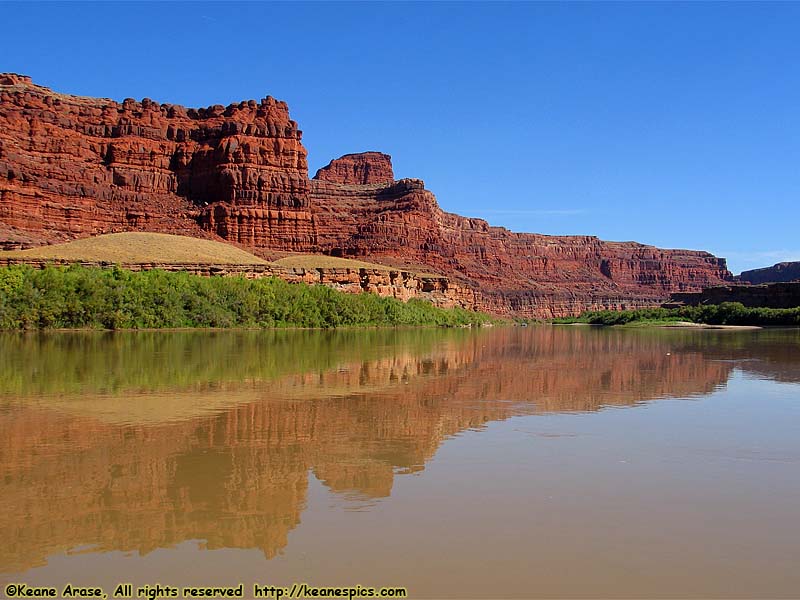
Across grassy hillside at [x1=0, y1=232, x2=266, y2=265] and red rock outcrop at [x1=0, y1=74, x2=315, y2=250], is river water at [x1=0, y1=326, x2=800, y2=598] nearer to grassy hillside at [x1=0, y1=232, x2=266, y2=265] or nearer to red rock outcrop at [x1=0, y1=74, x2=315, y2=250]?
grassy hillside at [x1=0, y1=232, x2=266, y2=265]

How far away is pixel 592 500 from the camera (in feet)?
26.1

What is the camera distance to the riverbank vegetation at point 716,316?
284 feet

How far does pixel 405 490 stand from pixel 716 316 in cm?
9821

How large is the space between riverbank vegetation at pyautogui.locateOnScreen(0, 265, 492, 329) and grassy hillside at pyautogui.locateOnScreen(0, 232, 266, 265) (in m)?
7.32

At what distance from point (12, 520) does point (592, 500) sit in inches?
239

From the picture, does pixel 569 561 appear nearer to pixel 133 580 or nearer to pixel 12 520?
pixel 133 580

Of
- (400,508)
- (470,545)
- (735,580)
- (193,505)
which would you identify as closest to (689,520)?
(735,580)

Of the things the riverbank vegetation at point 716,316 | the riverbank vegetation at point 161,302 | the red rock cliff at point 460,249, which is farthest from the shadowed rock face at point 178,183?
the riverbank vegetation at point 716,316

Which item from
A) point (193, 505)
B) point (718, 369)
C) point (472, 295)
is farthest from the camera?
point (472, 295)

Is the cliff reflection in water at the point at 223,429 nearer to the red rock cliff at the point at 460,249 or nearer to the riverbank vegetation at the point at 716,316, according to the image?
the riverbank vegetation at the point at 716,316

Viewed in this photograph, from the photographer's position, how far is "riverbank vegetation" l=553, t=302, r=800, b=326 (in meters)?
86.7

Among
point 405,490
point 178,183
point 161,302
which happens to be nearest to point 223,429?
point 405,490

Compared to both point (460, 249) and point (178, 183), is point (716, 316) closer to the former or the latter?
point (460, 249)

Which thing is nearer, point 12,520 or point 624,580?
point 624,580
